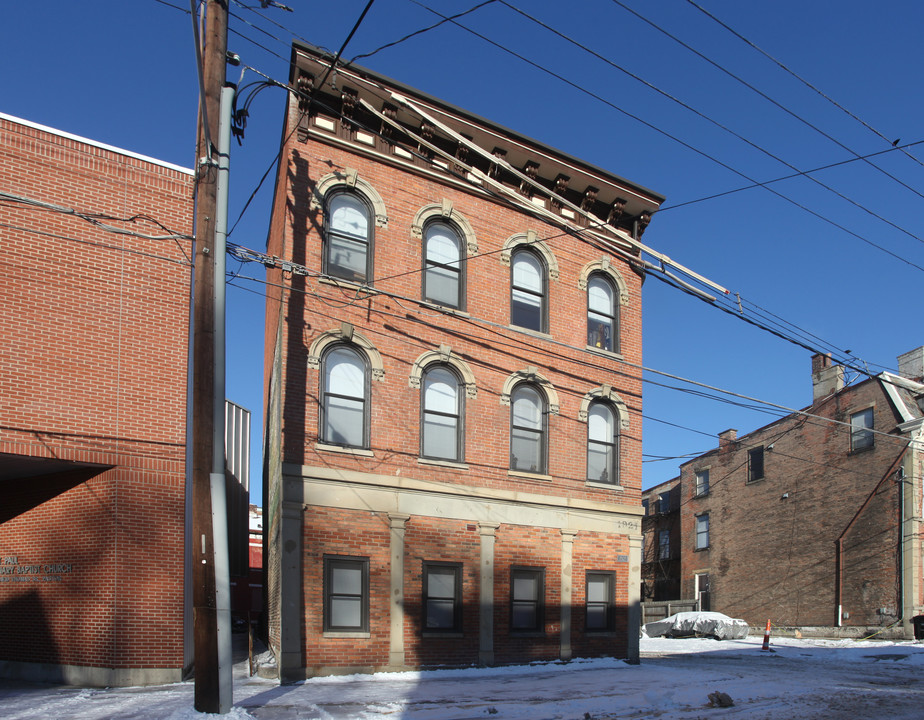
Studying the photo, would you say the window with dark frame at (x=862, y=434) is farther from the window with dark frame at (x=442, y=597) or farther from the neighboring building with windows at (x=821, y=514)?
the window with dark frame at (x=442, y=597)

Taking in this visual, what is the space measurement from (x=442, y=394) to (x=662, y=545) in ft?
97.2

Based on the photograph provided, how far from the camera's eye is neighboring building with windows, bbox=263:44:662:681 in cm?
1513

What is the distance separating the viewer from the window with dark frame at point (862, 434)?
30311mm

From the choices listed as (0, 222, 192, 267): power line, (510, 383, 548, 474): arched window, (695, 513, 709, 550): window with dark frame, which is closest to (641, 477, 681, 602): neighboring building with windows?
(695, 513, 709, 550): window with dark frame

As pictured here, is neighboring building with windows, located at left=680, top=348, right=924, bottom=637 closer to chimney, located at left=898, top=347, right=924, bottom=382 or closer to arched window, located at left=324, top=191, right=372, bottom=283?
chimney, located at left=898, top=347, right=924, bottom=382

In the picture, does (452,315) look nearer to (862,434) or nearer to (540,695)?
(540,695)

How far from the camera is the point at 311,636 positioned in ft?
47.0

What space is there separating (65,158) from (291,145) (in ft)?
13.4

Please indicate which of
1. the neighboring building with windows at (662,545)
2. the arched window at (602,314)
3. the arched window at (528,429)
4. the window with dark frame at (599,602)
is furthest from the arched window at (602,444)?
the neighboring building with windows at (662,545)

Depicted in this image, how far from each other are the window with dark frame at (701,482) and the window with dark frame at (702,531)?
1.09 m

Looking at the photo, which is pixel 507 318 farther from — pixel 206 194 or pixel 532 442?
pixel 206 194

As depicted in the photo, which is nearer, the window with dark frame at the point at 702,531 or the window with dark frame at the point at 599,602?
the window with dark frame at the point at 599,602

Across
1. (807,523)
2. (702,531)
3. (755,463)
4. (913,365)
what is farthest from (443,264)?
(702,531)

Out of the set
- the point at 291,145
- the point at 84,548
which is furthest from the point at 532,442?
the point at 84,548
